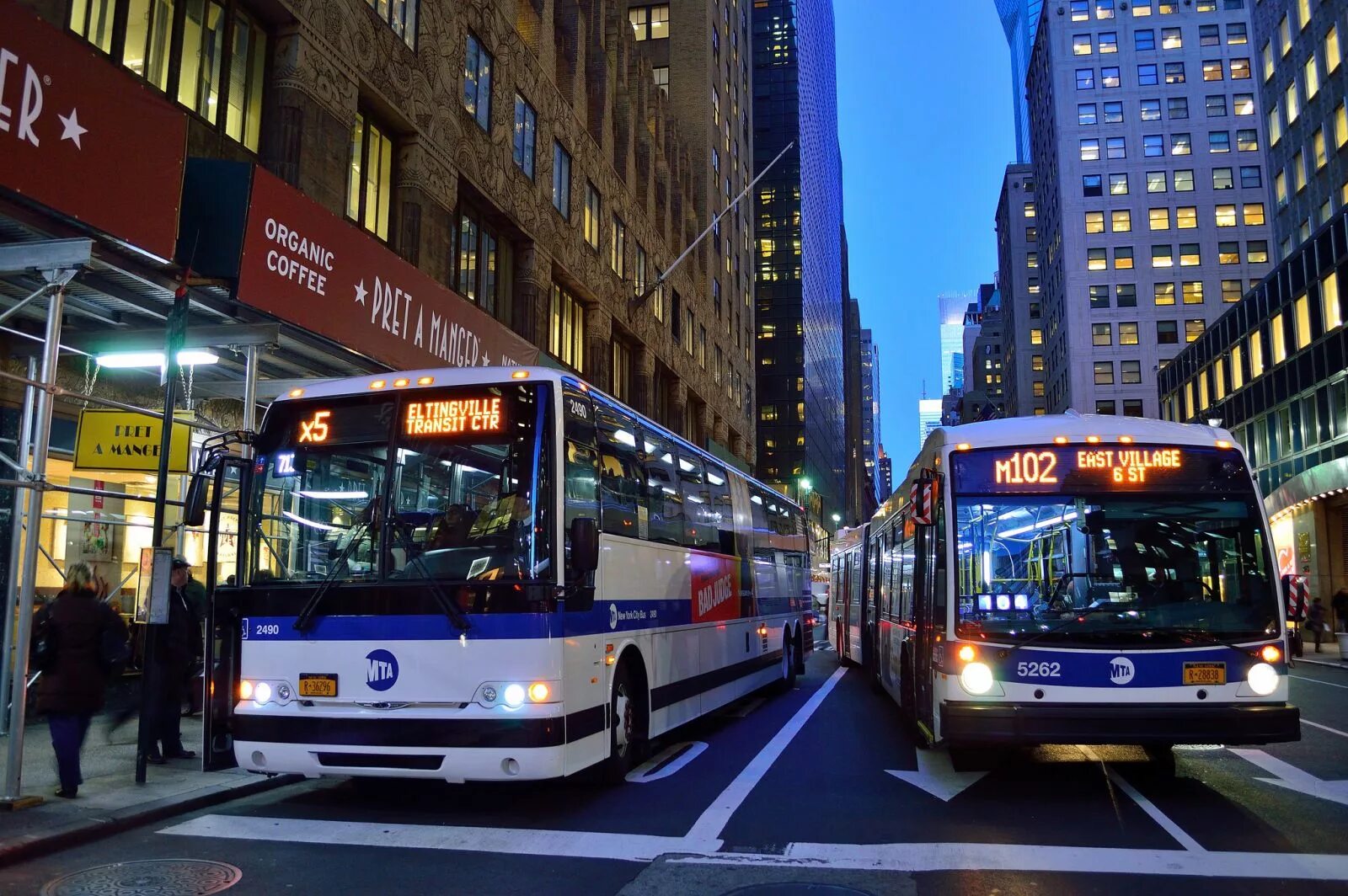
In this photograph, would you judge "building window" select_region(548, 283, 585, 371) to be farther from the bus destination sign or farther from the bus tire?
the bus destination sign

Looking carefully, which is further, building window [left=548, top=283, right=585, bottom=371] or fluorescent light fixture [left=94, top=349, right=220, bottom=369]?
building window [left=548, top=283, right=585, bottom=371]

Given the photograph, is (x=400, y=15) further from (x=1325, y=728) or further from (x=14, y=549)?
(x=1325, y=728)

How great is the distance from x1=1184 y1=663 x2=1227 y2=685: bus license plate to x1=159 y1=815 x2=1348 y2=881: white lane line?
5.36 ft


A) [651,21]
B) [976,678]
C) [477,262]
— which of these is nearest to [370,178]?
[477,262]

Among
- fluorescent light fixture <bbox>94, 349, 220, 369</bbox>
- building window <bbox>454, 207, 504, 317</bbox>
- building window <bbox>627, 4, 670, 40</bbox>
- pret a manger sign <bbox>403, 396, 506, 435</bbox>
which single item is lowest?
pret a manger sign <bbox>403, 396, 506, 435</bbox>

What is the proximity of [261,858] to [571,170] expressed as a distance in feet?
72.7

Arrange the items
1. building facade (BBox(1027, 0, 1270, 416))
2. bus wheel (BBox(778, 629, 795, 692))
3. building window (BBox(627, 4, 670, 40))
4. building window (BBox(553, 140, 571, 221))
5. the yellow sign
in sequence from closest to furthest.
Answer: the yellow sign < bus wheel (BBox(778, 629, 795, 692)) < building window (BBox(553, 140, 571, 221)) < building window (BBox(627, 4, 670, 40)) < building facade (BBox(1027, 0, 1270, 416))

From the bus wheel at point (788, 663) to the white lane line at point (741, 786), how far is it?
293 centimetres

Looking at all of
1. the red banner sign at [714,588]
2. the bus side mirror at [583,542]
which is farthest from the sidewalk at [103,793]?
the red banner sign at [714,588]

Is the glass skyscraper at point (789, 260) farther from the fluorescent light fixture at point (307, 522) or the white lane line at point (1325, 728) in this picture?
the fluorescent light fixture at point (307, 522)

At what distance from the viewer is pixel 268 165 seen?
14219 mm

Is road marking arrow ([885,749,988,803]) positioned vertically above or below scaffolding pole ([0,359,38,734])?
below

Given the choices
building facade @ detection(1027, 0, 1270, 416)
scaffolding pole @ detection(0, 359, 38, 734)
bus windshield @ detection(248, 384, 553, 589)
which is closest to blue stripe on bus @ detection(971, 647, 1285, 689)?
bus windshield @ detection(248, 384, 553, 589)

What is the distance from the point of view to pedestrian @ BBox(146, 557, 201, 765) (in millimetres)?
9703
